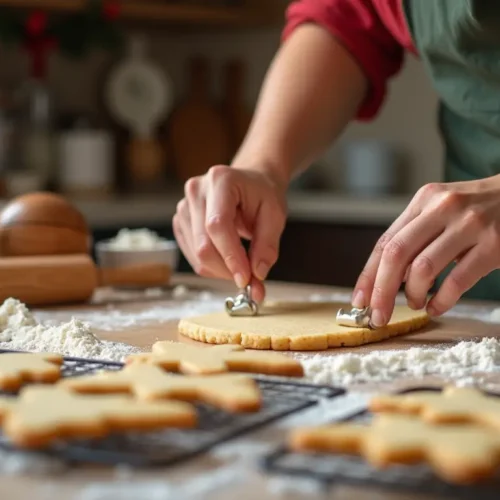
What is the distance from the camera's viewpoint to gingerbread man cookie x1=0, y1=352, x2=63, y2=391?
767mm

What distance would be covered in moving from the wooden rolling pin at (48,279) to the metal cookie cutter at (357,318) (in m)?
0.44

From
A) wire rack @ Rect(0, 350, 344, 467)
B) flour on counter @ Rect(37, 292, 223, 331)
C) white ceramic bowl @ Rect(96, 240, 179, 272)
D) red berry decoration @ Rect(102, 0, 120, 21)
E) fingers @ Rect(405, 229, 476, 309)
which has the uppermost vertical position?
red berry decoration @ Rect(102, 0, 120, 21)

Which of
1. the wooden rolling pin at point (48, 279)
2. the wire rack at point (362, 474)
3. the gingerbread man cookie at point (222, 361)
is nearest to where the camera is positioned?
the wire rack at point (362, 474)

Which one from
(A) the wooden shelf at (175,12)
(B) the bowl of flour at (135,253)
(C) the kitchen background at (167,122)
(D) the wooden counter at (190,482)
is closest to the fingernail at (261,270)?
(B) the bowl of flour at (135,253)

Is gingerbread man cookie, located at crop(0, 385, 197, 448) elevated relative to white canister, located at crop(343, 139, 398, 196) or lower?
elevated

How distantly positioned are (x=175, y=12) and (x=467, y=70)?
173 cm

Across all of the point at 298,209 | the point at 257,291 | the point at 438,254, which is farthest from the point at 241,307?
the point at 298,209

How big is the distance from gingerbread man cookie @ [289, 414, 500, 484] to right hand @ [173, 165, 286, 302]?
1.94 feet

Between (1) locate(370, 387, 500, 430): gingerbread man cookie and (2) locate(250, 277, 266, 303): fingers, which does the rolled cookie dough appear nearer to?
(2) locate(250, 277, 266, 303): fingers

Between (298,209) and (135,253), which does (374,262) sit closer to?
(135,253)

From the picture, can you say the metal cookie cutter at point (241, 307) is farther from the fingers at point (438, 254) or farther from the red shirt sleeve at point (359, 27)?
the red shirt sleeve at point (359, 27)

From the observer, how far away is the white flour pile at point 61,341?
3.16ft

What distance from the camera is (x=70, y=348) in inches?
38.3

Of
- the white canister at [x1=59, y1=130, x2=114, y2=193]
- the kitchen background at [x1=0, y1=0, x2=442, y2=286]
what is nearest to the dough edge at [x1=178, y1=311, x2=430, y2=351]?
the kitchen background at [x1=0, y1=0, x2=442, y2=286]
